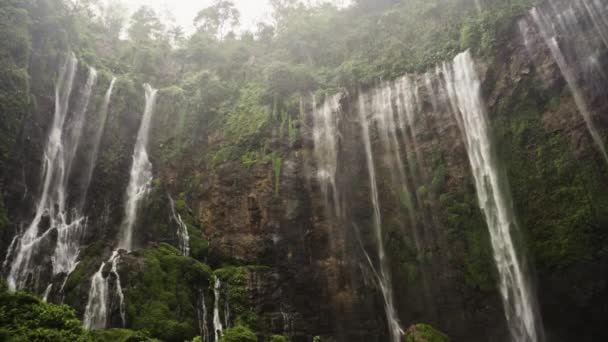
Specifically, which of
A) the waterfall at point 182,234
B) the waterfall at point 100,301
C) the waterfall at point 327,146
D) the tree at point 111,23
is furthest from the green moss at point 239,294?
the tree at point 111,23

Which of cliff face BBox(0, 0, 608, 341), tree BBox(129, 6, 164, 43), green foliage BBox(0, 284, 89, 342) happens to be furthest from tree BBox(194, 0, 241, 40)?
green foliage BBox(0, 284, 89, 342)

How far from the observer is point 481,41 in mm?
15125

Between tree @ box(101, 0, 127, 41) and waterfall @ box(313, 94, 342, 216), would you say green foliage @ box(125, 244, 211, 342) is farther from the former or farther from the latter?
tree @ box(101, 0, 127, 41)

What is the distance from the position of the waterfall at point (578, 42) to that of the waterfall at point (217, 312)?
39.2 ft

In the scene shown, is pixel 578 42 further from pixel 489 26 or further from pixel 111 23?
pixel 111 23

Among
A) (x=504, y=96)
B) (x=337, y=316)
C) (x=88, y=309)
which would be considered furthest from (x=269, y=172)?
(x=504, y=96)

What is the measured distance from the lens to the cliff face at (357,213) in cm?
1184

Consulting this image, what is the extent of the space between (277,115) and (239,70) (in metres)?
5.98

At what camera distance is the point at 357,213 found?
598 inches

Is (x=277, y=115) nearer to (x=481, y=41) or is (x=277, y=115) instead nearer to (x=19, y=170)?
(x=481, y=41)

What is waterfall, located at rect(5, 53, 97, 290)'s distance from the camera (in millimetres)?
12234

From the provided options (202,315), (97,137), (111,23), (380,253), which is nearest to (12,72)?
(97,137)

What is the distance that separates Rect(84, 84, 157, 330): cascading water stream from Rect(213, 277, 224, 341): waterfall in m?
2.64

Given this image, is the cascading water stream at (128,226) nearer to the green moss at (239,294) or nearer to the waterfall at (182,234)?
the waterfall at (182,234)
